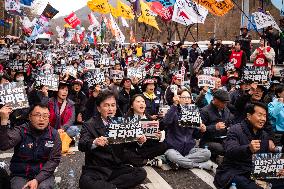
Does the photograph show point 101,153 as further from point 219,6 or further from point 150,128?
point 219,6

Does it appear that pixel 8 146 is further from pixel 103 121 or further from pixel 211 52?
pixel 211 52

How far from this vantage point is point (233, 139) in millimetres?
5066

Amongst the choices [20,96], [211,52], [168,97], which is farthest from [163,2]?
[20,96]

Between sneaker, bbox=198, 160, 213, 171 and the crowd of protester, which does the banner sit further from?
sneaker, bbox=198, 160, 213, 171

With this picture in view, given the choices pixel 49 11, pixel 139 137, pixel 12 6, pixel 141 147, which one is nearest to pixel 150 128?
pixel 141 147

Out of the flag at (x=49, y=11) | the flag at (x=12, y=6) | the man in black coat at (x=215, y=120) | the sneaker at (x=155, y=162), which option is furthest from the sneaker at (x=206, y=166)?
the flag at (x=12, y=6)

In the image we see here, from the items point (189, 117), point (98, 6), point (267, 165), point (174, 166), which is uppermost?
point (98, 6)

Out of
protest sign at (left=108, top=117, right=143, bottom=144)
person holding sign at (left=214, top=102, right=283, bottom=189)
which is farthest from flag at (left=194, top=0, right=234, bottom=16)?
protest sign at (left=108, top=117, right=143, bottom=144)

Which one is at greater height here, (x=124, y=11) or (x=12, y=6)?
(x=12, y=6)

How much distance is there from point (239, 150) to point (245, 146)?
93 millimetres

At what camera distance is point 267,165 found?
15.3 feet

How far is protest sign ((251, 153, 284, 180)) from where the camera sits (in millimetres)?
4621

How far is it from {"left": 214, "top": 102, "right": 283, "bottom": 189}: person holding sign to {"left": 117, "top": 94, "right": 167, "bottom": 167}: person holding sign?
146 cm

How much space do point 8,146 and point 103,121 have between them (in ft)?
4.07
